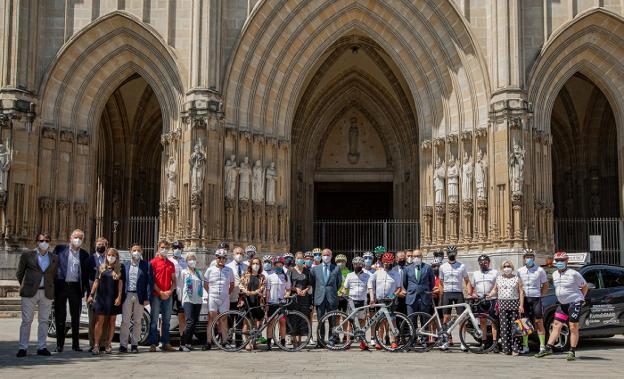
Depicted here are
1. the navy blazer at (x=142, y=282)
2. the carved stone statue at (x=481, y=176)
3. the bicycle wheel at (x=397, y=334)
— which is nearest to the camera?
the navy blazer at (x=142, y=282)

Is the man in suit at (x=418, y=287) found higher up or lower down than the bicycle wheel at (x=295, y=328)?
higher up

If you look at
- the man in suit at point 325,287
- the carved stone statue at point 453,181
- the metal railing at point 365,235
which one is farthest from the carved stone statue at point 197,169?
the man in suit at point 325,287

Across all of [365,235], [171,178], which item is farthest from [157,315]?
[365,235]

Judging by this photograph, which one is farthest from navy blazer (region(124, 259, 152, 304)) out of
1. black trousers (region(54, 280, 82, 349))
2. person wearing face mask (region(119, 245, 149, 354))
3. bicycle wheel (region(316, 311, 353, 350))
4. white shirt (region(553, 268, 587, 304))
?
white shirt (region(553, 268, 587, 304))

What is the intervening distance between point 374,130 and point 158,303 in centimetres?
1903

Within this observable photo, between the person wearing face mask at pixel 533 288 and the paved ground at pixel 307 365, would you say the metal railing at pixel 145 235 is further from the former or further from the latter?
the person wearing face mask at pixel 533 288

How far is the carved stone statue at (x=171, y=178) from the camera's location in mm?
21891

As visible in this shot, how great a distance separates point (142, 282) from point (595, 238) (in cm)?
1542

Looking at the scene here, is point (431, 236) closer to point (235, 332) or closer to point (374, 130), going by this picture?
point (374, 130)

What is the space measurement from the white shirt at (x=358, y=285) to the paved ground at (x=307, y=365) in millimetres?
1016

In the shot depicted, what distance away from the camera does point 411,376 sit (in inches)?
361

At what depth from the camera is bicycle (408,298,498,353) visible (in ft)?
40.2

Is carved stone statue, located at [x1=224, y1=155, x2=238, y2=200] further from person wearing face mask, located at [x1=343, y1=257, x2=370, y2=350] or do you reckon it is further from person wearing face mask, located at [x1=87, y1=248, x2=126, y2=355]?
person wearing face mask, located at [x1=87, y1=248, x2=126, y2=355]

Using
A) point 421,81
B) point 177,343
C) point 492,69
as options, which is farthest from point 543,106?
point 177,343
